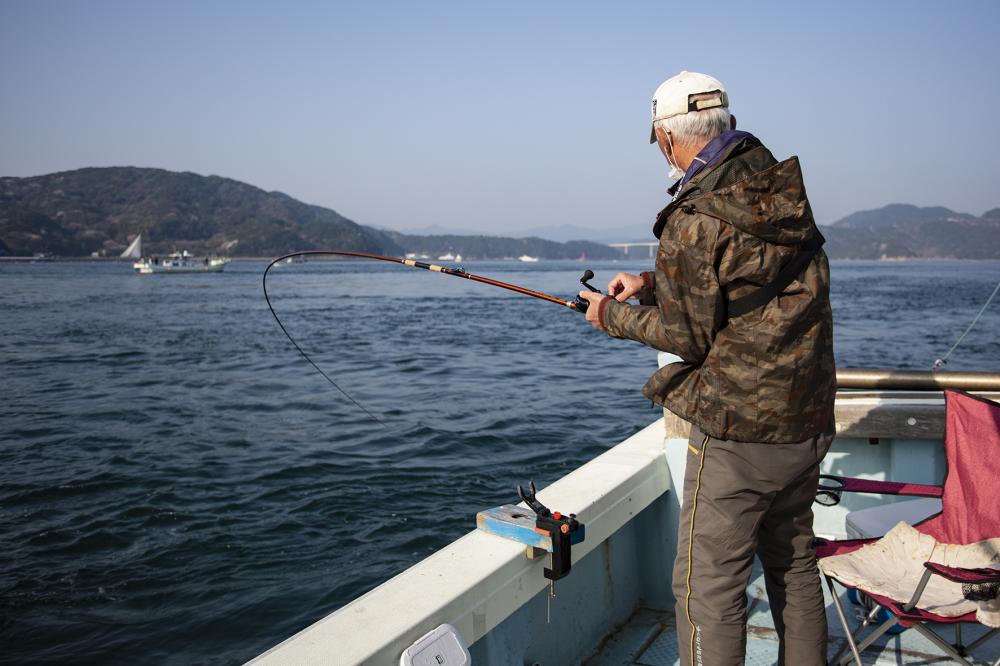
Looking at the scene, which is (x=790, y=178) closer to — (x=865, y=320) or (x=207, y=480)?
(x=207, y=480)

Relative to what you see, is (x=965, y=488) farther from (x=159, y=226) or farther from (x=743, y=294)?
(x=159, y=226)

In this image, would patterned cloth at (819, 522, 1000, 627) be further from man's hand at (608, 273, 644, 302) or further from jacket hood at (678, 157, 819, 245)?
jacket hood at (678, 157, 819, 245)

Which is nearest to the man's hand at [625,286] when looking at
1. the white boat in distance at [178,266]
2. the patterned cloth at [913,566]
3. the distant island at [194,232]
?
the patterned cloth at [913,566]

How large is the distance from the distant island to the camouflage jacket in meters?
132

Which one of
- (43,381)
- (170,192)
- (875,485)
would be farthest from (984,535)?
(170,192)

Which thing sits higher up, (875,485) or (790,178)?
(790,178)

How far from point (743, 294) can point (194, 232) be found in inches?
6670

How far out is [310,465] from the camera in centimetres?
959

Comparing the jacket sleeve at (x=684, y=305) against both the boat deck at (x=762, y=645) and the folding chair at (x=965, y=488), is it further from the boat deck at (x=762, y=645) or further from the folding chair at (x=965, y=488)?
the boat deck at (x=762, y=645)

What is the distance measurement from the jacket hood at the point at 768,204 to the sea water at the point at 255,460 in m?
4.79

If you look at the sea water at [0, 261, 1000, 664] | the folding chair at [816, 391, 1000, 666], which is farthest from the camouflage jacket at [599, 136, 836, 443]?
the sea water at [0, 261, 1000, 664]

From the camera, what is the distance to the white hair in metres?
1.96

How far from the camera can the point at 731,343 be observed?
181 centimetres

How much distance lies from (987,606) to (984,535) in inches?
20.7
